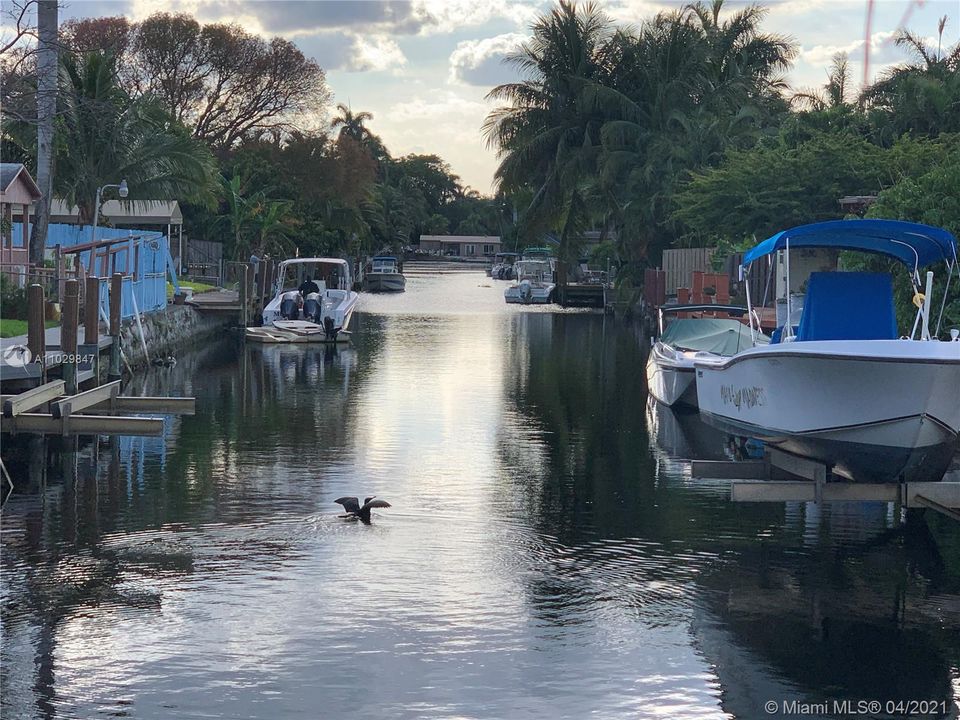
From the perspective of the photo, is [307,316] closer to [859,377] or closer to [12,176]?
[12,176]

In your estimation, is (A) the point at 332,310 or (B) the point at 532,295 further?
(B) the point at 532,295

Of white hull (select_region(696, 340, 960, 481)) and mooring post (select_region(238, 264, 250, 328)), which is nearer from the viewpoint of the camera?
white hull (select_region(696, 340, 960, 481))

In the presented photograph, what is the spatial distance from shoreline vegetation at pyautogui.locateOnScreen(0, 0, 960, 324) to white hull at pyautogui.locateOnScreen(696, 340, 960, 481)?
7.25 metres

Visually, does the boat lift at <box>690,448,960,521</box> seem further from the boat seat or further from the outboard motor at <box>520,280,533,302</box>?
the outboard motor at <box>520,280,533,302</box>

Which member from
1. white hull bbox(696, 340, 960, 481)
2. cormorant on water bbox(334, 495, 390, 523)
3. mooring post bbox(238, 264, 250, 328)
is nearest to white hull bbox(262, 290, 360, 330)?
mooring post bbox(238, 264, 250, 328)

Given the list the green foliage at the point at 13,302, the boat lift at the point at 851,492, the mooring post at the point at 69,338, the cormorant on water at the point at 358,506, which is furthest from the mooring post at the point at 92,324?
the boat lift at the point at 851,492

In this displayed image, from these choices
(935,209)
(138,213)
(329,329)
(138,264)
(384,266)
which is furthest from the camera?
(384,266)

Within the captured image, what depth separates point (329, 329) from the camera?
36531 millimetres

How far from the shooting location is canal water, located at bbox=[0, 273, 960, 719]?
29.8ft

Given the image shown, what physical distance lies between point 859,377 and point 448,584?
178 inches

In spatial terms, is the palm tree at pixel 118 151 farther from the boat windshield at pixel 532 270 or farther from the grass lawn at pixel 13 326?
the boat windshield at pixel 532 270

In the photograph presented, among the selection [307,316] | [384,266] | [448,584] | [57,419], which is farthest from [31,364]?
[384,266]

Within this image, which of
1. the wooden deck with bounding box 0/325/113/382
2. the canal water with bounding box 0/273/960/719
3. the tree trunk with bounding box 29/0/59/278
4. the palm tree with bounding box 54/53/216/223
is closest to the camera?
the canal water with bounding box 0/273/960/719

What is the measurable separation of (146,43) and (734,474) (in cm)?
6890
